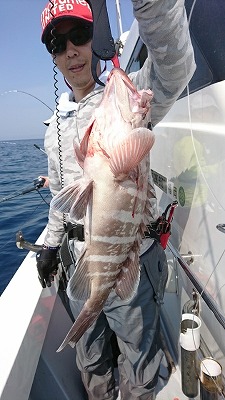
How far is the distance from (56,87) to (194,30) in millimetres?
969

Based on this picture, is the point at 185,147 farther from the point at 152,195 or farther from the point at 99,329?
the point at 99,329

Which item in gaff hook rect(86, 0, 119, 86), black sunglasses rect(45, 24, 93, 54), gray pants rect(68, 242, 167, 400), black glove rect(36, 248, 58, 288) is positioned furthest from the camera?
black glove rect(36, 248, 58, 288)

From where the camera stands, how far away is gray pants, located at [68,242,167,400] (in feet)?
7.07

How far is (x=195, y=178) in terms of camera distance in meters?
2.15

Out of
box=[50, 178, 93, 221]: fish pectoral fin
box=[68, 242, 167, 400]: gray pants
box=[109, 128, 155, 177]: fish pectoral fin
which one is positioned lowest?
box=[68, 242, 167, 400]: gray pants

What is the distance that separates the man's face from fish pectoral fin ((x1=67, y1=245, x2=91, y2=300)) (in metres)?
1.22

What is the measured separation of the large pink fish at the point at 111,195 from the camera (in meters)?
1.25

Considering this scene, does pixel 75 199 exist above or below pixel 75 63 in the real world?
below

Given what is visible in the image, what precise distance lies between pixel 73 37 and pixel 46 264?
169cm

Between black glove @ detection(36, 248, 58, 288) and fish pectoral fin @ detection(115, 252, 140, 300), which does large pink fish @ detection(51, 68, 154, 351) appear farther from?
black glove @ detection(36, 248, 58, 288)

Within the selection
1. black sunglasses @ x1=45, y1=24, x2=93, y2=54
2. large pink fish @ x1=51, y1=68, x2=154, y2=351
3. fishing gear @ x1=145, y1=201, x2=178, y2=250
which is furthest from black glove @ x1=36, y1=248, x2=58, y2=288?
black sunglasses @ x1=45, y1=24, x2=93, y2=54

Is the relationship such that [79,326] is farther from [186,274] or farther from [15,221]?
[15,221]

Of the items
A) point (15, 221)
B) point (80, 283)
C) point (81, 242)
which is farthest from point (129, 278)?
point (15, 221)

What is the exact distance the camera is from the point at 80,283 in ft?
5.12
